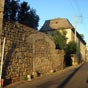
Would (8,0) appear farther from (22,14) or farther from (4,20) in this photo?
(4,20)

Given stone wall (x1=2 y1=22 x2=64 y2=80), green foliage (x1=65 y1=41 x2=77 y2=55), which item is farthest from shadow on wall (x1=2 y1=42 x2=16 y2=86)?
green foliage (x1=65 y1=41 x2=77 y2=55)

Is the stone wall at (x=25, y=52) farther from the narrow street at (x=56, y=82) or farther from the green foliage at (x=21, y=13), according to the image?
the green foliage at (x=21, y=13)

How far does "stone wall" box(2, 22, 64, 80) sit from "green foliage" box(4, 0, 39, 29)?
983 centimetres

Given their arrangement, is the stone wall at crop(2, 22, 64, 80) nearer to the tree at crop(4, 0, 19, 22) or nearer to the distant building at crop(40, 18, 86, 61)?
the tree at crop(4, 0, 19, 22)

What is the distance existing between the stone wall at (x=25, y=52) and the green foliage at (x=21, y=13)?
32.3 ft

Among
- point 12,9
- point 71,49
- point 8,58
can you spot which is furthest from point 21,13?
point 8,58

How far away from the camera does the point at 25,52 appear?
16828 millimetres

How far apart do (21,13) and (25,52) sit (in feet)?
53.5

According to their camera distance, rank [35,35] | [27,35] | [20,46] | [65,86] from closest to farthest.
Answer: [65,86] < [20,46] < [27,35] < [35,35]

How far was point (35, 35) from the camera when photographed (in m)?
18.8

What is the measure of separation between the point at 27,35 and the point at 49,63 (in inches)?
199

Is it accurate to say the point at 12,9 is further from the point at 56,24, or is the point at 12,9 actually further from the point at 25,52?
the point at 56,24

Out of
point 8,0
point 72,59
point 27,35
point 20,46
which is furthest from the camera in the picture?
point 72,59

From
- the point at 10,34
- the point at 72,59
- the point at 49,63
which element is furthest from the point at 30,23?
the point at 10,34
